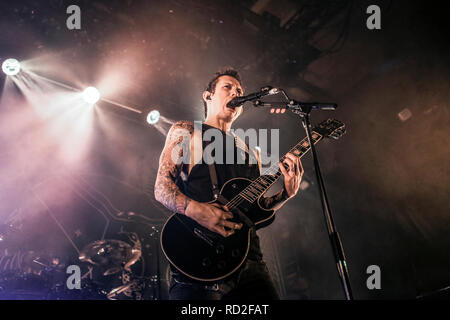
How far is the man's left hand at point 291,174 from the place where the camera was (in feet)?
8.98

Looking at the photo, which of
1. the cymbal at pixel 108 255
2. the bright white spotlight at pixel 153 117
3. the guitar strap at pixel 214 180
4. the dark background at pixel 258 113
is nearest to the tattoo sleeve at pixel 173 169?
the guitar strap at pixel 214 180

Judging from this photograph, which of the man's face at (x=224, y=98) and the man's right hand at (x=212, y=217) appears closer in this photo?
the man's right hand at (x=212, y=217)

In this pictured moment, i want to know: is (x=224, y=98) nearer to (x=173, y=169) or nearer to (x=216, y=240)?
(x=173, y=169)

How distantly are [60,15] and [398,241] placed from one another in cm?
878

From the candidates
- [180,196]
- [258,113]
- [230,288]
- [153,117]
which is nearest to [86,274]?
[180,196]

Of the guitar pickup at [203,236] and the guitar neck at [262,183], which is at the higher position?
the guitar neck at [262,183]

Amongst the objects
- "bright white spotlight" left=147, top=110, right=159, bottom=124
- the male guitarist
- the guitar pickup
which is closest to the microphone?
the male guitarist

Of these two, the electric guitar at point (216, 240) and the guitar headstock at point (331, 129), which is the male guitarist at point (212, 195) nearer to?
the electric guitar at point (216, 240)

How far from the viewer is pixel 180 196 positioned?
2.36 meters

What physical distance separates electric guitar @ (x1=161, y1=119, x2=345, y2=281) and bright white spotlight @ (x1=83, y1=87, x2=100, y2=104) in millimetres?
5456

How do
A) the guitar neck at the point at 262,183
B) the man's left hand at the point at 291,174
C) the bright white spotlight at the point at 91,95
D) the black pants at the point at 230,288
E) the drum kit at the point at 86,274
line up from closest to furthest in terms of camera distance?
the black pants at the point at 230,288 < the guitar neck at the point at 262,183 < the man's left hand at the point at 291,174 < the drum kit at the point at 86,274 < the bright white spotlight at the point at 91,95

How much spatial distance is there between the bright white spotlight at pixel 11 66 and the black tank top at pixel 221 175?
17.8 ft

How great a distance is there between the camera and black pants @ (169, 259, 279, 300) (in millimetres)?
2012

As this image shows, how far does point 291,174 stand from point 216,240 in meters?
1.10
